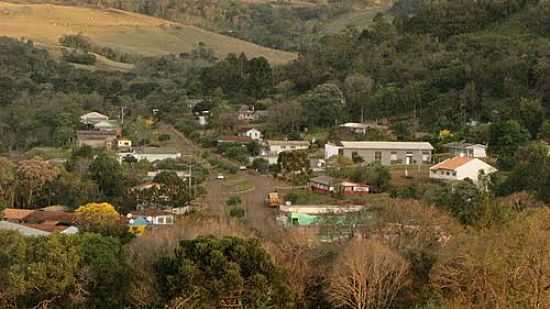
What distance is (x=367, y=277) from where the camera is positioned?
13641 millimetres

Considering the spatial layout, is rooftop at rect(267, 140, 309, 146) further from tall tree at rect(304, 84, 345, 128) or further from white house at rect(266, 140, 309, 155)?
tall tree at rect(304, 84, 345, 128)

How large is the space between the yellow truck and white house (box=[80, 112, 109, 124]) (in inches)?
571

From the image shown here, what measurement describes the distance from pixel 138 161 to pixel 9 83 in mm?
16385

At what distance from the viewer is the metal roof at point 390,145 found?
91.7ft

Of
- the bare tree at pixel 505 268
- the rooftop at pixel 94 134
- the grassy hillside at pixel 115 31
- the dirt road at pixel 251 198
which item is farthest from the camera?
the grassy hillside at pixel 115 31

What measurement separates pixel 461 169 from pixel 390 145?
13.8 feet

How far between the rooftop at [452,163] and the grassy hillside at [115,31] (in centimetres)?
3415

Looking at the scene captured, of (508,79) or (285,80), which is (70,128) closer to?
(285,80)

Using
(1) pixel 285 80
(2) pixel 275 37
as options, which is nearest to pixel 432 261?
(1) pixel 285 80

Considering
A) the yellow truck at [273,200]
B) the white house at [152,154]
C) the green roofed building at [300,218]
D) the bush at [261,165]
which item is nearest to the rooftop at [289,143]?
the bush at [261,165]

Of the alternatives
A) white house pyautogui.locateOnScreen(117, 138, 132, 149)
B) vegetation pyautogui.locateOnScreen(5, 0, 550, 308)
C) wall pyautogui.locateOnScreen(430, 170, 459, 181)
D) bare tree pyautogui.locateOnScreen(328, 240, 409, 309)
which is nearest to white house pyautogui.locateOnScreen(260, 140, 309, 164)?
vegetation pyautogui.locateOnScreen(5, 0, 550, 308)

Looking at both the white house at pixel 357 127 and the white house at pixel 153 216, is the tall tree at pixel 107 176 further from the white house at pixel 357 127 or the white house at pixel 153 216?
the white house at pixel 357 127

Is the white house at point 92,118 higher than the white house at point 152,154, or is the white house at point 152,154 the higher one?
the white house at point 92,118

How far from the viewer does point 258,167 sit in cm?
2861
